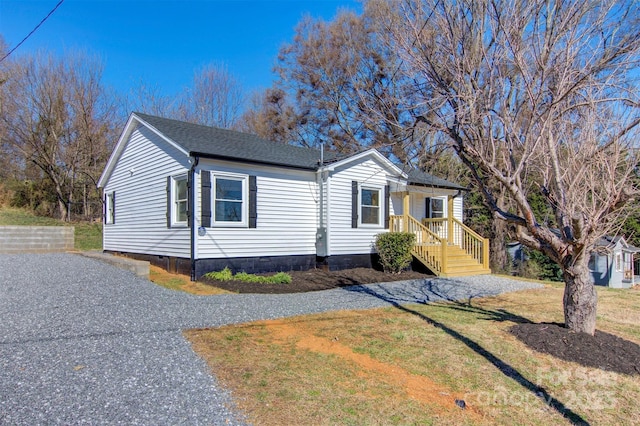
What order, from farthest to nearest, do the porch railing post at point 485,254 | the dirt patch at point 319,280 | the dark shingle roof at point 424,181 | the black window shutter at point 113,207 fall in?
the black window shutter at point 113,207, the dark shingle roof at point 424,181, the porch railing post at point 485,254, the dirt patch at point 319,280

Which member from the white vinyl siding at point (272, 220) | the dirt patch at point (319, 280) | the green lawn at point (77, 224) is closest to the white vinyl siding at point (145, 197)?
the white vinyl siding at point (272, 220)

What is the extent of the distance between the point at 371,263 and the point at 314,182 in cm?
308

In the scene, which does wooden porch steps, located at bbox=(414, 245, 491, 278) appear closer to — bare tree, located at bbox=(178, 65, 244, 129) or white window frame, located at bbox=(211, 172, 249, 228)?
white window frame, located at bbox=(211, 172, 249, 228)

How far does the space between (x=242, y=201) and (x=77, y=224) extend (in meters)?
12.7

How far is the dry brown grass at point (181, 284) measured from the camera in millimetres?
8117

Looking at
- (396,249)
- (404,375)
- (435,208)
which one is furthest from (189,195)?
(435,208)

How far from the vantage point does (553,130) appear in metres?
5.05

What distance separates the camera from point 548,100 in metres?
5.12

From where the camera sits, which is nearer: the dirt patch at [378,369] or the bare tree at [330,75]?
the dirt patch at [378,369]

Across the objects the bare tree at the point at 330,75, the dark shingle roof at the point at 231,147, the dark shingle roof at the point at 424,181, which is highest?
the bare tree at the point at 330,75

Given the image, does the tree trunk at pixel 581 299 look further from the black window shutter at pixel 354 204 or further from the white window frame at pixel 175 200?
the white window frame at pixel 175 200

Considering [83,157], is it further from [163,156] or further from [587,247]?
[587,247]

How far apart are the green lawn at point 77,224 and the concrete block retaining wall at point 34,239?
3.73 feet

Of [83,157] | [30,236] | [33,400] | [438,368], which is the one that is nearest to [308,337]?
[438,368]
